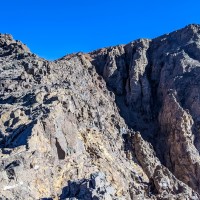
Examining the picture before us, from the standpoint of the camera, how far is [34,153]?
29.3 metres

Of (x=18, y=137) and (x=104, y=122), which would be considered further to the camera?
(x=104, y=122)

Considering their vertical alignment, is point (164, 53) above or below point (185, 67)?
above

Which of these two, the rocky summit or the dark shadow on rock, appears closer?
the rocky summit

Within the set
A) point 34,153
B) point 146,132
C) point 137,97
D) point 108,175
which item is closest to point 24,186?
point 34,153

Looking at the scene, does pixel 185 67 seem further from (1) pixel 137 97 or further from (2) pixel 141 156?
(2) pixel 141 156

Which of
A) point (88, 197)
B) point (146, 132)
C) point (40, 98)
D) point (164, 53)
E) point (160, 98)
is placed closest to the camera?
point (88, 197)

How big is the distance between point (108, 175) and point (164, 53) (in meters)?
58.7

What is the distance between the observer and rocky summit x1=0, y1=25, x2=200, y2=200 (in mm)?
28438

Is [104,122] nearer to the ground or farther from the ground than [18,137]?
farther from the ground

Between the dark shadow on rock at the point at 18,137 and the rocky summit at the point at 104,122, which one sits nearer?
the rocky summit at the point at 104,122

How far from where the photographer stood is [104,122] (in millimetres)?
53625

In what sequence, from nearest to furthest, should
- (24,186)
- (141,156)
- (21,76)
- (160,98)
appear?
1. (24,186)
2. (21,76)
3. (141,156)
4. (160,98)

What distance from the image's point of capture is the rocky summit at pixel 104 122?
28438mm

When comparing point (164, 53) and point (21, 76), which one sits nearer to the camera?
point (21, 76)
